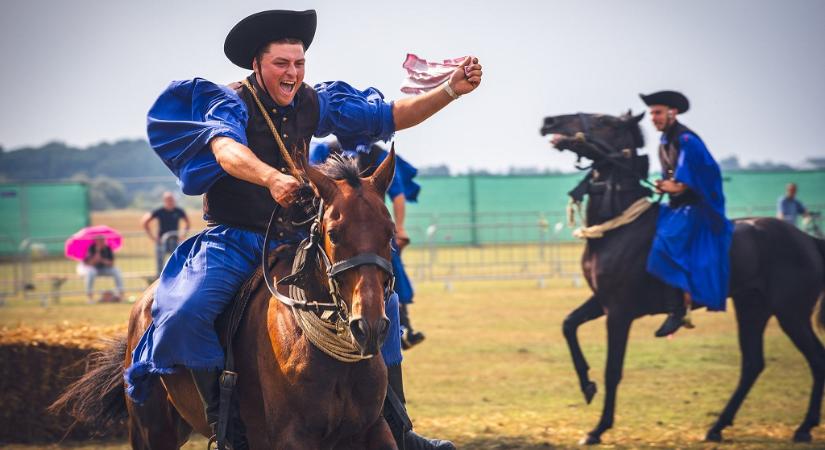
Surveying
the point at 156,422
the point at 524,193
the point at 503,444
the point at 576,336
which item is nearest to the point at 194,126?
the point at 156,422

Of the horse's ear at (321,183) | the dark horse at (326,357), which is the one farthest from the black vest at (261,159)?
the horse's ear at (321,183)

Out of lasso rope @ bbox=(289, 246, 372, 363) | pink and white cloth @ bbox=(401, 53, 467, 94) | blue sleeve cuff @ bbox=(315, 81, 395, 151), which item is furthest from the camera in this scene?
blue sleeve cuff @ bbox=(315, 81, 395, 151)

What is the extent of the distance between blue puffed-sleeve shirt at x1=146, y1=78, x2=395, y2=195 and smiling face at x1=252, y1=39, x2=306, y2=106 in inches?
7.3

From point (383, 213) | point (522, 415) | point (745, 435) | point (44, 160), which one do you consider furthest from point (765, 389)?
point (44, 160)

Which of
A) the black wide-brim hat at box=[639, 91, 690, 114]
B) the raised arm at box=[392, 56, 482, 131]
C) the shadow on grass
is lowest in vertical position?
the shadow on grass

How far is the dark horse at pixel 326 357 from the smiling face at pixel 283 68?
0.76 m

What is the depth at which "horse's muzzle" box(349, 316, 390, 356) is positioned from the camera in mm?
3527

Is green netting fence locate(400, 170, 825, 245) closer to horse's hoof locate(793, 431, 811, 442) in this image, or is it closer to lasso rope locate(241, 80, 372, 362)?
horse's hoof locate(793, 431, 811, 442)

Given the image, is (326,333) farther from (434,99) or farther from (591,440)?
(591,440)

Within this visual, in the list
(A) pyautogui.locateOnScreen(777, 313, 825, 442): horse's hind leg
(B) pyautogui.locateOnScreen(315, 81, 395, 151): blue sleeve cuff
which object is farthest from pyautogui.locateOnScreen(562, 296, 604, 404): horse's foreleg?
(B) pyautogui.locateOnScreen(315, 81, 395, 151): blue sleeve cuff

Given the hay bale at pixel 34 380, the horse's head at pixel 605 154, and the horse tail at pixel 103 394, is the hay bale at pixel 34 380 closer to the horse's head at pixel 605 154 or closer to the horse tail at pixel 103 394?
the horse tail at pixel 103 394

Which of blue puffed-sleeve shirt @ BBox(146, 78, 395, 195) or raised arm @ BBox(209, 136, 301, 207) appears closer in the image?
raised arm @ BBox(209, 136, 301, 207)

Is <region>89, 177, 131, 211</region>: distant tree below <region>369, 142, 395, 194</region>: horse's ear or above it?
below

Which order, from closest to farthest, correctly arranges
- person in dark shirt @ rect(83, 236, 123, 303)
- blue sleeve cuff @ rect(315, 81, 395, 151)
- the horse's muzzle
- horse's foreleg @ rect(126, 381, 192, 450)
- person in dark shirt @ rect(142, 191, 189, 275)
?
1. the horse's muzzle
2. blue sleeve cuff @ rect(315, 81, 395, 151)
3. horse's foreleg @ rect(126, 381, 192, 450)
4. person in dark shirt @ rect(142, 191, 189, 275)
5. person in dark shirt @ rect(83, 236, 123, 303)
